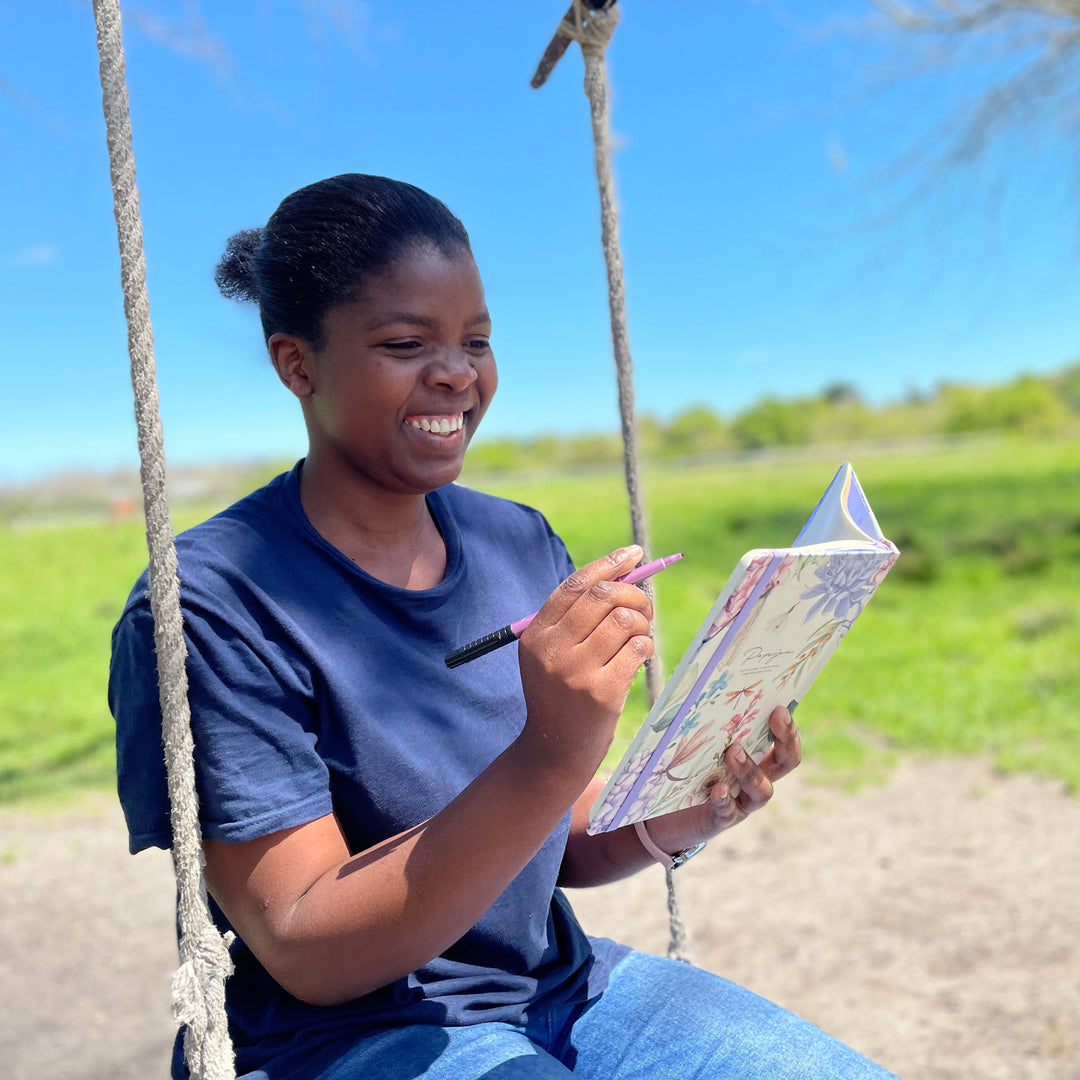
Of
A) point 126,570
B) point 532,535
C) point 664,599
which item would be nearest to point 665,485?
point 126,570

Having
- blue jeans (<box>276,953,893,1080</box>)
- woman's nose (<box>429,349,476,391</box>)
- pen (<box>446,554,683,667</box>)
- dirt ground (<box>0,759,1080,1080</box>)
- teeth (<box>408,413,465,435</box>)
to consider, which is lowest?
dirt ground (<box>0,759,1080,1080</box>)

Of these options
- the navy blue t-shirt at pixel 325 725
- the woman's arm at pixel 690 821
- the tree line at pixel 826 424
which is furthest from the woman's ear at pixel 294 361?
the tree line at pixel 826 424

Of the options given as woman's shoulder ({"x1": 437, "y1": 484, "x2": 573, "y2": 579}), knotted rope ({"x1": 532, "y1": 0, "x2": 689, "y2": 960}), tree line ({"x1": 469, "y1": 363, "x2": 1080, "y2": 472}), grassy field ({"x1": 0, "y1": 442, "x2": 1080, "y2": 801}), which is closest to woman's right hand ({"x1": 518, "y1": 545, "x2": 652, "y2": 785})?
woman's shoulder ({"x1": 437, "y1": 484, "x2": 573, "y2": 579})

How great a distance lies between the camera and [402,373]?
4.50 ft

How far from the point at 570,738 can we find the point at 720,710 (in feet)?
0.93

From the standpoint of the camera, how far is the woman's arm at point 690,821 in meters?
1.51

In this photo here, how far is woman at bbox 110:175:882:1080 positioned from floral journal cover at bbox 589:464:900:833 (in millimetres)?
76

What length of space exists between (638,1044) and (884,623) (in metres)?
7.09

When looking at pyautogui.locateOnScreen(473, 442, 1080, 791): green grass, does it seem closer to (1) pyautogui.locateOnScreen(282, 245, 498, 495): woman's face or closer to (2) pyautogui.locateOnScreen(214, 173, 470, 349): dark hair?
(1) pyautogui.locateOnScreen(282, 245, 498, 495): woman's face

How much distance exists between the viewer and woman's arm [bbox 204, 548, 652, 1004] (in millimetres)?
1128

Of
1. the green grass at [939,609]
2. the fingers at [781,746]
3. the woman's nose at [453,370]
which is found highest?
the woman's nose at [453,370]

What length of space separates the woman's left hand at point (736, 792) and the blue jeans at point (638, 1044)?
219mm

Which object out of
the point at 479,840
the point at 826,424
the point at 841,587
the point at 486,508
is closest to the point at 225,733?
the point at 479,840

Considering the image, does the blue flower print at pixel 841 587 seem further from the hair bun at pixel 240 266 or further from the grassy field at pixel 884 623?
the grassy field at pixel 884 623
